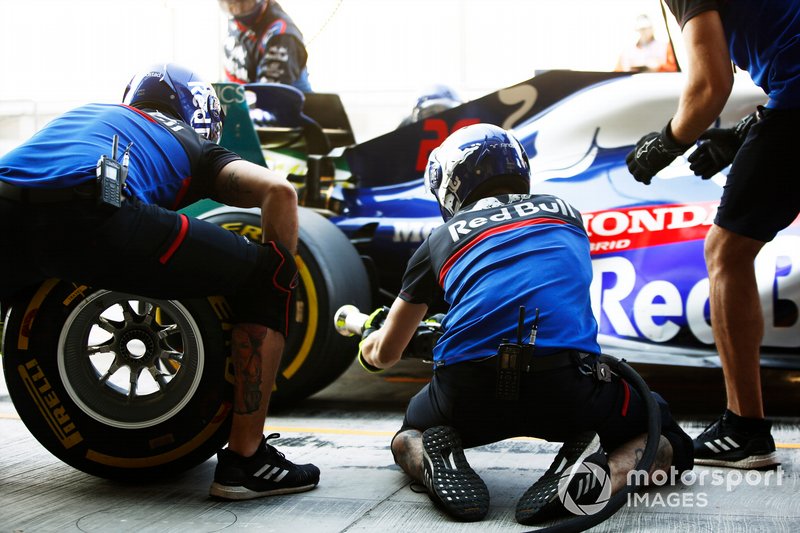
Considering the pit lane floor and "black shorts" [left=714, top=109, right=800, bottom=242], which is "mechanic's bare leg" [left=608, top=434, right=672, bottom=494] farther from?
"black shorts" [left=714, top=109, right=800, bottom=242]

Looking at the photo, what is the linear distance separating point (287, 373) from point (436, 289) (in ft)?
4.41

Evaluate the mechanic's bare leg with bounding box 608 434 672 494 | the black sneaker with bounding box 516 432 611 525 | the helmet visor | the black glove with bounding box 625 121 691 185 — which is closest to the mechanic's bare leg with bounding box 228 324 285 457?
the black sneaker with bounding box 516 432 611 525

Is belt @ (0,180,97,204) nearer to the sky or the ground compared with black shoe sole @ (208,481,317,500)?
nearer to the sky

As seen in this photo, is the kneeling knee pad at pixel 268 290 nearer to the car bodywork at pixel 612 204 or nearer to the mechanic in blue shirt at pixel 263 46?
the car bodywork at pixel 612 204

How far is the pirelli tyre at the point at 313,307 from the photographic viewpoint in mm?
3846

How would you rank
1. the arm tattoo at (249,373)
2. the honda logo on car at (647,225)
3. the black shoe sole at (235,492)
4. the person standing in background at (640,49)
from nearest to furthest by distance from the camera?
the black shoe sole at (235,492) < the arm tattoo at (249,373) < the honda logo on car at (647,225) < the person standing in background at (640,49)

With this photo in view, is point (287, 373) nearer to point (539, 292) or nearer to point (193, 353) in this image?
Answer: point (193, 353)

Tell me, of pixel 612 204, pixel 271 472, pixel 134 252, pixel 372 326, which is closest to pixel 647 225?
pixel 612 204

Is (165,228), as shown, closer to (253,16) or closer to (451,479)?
(451,479)

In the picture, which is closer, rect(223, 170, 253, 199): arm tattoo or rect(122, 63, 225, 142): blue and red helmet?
rect(223, 170, 253, 199): arm tattoo

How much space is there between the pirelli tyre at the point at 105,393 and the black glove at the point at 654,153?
1.42 m

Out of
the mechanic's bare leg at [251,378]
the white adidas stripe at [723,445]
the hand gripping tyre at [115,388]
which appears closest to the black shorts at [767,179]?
the white adidas stripe at [723,445]

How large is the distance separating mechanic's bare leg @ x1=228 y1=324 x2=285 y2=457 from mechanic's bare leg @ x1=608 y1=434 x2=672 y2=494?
101 centimetres

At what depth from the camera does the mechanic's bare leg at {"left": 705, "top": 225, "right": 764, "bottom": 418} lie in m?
2.90
